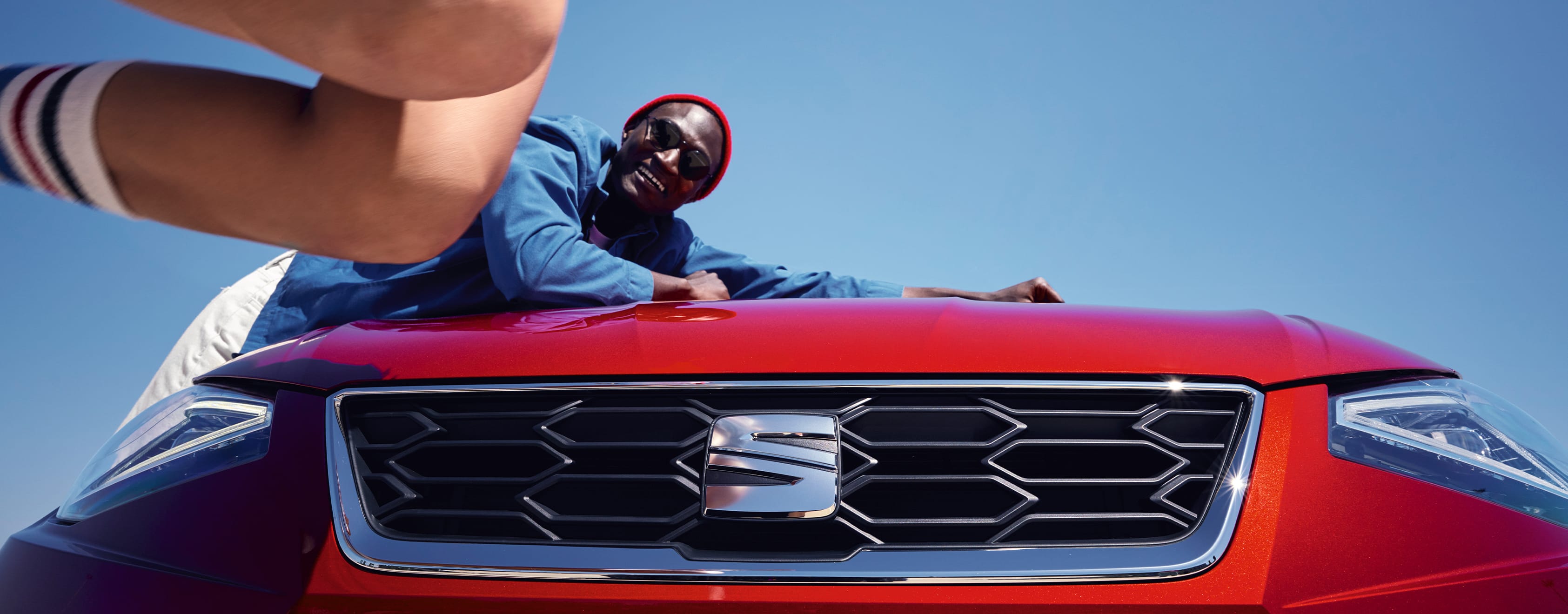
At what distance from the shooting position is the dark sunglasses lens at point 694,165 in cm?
356

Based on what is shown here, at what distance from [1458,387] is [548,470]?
1349 millimetres

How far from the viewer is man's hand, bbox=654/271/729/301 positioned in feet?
7.93

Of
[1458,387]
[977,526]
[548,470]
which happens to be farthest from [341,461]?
[1458,387]

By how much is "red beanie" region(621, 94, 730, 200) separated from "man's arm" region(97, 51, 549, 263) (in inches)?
122

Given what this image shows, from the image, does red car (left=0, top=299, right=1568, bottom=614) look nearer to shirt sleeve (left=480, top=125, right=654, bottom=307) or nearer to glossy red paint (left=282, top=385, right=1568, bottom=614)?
glossy red paint (left=282, top=385, right=1568, bottom=614)

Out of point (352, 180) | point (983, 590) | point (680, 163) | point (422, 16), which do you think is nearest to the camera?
point (422, 16)

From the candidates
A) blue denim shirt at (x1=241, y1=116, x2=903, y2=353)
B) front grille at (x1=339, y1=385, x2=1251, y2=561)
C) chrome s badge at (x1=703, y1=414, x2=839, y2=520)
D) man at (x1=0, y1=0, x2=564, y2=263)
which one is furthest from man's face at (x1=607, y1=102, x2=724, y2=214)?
man at (x1=0, y1=0, x2=564, y2=263)

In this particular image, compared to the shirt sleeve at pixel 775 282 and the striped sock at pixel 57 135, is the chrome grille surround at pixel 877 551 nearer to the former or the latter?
the striped sock at pixel 57 135

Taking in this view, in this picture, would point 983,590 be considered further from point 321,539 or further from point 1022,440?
point 321,539

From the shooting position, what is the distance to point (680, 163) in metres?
3.55

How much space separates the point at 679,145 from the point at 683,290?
51.9 inches

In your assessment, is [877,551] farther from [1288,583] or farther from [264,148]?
[264,148]

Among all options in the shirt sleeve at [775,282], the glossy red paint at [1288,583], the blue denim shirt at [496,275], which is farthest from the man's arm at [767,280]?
the glossy red paint at [1288,583]

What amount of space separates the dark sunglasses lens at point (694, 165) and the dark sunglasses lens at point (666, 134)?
59mm
